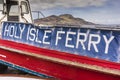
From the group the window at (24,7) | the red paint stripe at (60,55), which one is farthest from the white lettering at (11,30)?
the window at (24,7)

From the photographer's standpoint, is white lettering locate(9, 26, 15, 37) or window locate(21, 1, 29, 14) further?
window locate(21, 1, 29, 14)

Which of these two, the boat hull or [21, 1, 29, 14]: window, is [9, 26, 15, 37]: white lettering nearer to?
the boat hull

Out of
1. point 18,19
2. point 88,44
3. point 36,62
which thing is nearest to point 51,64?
point 36,62

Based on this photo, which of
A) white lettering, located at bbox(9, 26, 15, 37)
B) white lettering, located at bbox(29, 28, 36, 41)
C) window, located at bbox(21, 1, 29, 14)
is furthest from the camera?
window, located at bbox(21, 1, 29, 14)

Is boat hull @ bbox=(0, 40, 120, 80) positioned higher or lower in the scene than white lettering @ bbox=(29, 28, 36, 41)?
lower

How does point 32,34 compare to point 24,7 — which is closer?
point 32,34

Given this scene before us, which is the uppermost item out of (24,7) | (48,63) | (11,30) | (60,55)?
(24,7)

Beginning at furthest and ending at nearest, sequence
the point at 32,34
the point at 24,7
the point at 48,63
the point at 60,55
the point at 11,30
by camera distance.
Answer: the point at 24,7 → the point at 11,30 → the point at 32,34 → the point at 48,63 → the point at 60,55

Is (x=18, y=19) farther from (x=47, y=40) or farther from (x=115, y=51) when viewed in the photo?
(x=115, y=51)

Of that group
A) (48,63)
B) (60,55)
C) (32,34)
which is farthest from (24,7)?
(60,55)

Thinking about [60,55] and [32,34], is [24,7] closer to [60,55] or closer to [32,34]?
[32,34]

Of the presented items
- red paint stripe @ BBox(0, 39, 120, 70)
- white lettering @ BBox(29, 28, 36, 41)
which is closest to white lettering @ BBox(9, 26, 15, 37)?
red paint stripe @ BBox(0, 39, 120, 70)

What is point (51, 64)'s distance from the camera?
27.2 feet

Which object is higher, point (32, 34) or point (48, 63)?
point (32, 34)
